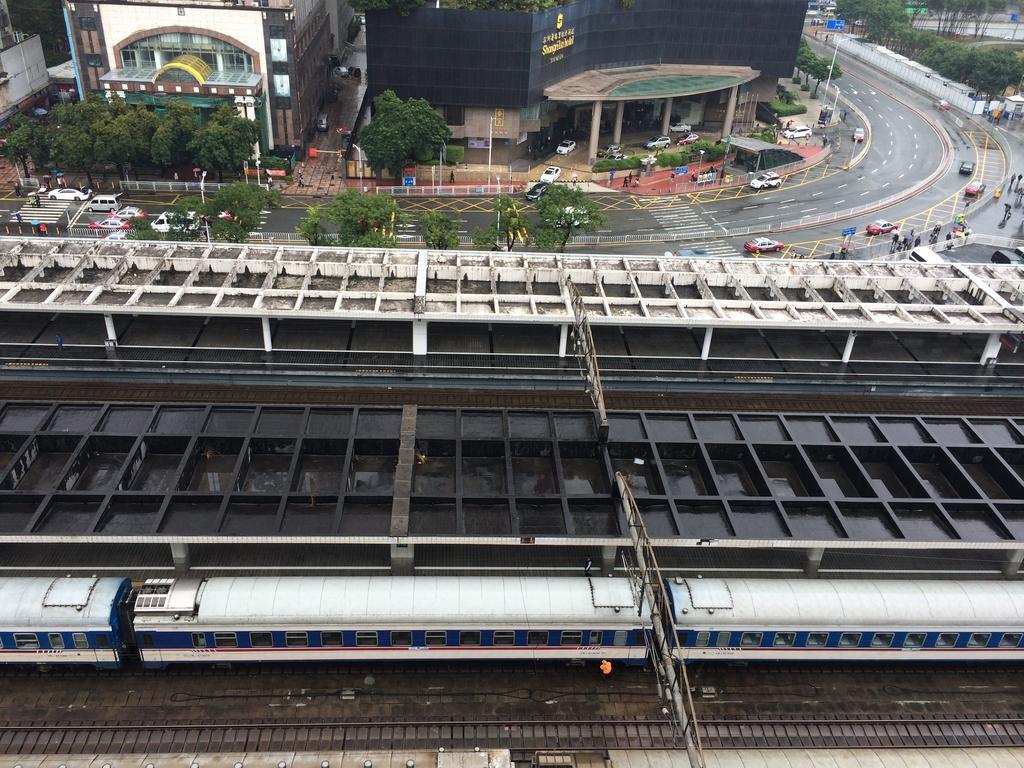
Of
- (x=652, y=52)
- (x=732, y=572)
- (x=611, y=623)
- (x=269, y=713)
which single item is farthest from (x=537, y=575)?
(x=652, y=52)

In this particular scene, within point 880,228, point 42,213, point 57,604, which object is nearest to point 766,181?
point 880,228

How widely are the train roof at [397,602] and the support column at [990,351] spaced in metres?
35.0

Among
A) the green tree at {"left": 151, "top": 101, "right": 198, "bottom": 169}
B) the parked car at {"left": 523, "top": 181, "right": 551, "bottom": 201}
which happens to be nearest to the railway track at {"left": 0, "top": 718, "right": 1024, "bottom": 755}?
the green tree at {"left": 151, "top": 101, "right": 198, "bottom": 169}

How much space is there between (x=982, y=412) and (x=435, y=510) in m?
37.7

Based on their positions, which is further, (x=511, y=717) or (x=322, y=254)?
(x=322, y=254)

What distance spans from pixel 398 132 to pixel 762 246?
1682 inches

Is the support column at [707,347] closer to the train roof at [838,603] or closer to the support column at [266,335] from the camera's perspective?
the train roof at [838,603]

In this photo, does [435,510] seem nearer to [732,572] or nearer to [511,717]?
[511,717]

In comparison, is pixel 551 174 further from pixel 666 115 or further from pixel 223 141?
pixel 223 141

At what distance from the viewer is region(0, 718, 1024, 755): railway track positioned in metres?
33.2

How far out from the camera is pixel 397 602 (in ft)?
114

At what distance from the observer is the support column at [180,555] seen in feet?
118

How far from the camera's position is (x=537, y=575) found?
37.3 meters

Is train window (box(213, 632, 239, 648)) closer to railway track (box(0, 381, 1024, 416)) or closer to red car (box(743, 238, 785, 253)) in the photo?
railway track (box(0, 381, 1024, 416))
